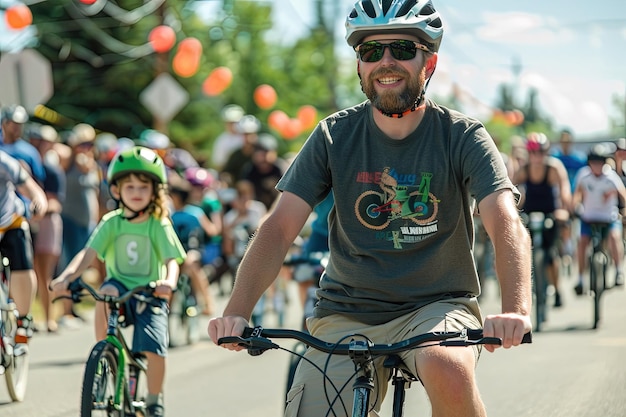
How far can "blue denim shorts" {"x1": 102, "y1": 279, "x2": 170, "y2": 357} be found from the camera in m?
6.76

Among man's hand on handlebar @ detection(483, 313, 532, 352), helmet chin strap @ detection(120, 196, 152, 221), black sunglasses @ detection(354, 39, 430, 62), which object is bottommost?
man's hand on handlebar @ detection(483, 313, 532, 352)

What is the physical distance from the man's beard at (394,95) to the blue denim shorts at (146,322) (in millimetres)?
2917

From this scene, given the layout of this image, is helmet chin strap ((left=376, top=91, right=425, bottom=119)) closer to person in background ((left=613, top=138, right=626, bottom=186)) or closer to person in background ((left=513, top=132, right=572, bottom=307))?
person in background ((left=513, top=132, right=572, bottom=307))

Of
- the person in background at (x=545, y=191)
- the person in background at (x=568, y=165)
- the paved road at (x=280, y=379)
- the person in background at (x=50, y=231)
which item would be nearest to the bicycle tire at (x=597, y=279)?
the paved road at (x=280, y=379)

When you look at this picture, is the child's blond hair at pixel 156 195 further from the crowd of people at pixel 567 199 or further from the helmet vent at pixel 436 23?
the crowd of people at pixel 567 199

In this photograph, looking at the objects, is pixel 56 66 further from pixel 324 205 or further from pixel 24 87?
pixel 324 205

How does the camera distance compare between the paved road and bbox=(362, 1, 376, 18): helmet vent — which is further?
the paved road

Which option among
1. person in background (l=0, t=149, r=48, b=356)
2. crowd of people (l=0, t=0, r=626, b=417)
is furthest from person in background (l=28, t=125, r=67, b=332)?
crowd of people (l=0, t=0, r=626, b=417)

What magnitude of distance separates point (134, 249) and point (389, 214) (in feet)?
10.5

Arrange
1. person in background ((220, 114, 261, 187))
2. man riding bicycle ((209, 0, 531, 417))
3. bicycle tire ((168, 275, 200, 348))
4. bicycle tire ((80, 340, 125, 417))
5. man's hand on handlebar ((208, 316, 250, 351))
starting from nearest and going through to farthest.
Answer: man's hand on handlebar ((208, 316, 250, 351)), man riding bicycle ((209, 0, 531, 417)), bicycle tire ((80, 340, 125, 417)), bicycle tire ((168, 275, 200, 348)), person in background ((220, 114, 261, 187))

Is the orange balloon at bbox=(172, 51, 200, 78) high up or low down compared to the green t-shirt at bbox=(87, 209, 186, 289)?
up

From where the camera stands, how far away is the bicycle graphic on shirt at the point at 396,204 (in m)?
4.21

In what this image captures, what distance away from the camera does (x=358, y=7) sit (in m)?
4.27

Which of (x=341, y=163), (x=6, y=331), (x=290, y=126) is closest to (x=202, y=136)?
(x=290, y=126)
